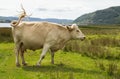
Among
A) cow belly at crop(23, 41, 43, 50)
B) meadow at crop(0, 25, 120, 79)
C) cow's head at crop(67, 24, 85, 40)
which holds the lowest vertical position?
meadow at crop(0, 25, 120, 79)

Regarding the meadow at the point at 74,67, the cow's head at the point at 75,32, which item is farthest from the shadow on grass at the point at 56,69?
the cow's head at the point at 75,32

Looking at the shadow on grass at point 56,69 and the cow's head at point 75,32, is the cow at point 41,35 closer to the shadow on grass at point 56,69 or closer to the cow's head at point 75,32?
the cow's head at point 75,32

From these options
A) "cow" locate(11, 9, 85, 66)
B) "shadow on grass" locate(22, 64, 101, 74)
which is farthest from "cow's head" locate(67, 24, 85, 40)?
"shadow on grass" locate(22, 64, 101, 74)

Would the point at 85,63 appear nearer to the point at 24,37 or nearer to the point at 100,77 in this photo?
the point at 24,37

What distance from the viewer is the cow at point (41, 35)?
17.2m

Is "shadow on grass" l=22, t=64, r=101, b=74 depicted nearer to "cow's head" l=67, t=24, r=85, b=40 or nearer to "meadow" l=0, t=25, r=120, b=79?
"meadow" l=0, t=25, r=120, b=79

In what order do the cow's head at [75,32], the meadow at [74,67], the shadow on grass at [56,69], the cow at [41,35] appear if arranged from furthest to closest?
the cow's head at [75,32], the cow at [41,35], the shadow on grass at [56,69], the meadow at [74,67]

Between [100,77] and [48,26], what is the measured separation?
5258 mm

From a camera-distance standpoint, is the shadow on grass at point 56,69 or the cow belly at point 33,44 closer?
the shadow on grass at point 56,69

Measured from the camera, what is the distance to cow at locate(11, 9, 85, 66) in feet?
56.5

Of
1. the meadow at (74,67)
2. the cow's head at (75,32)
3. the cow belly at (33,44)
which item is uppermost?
the cow's head at (75,32)

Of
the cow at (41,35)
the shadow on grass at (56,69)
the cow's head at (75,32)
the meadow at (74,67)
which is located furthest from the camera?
the cow's head at (75,32)

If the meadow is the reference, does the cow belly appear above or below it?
above

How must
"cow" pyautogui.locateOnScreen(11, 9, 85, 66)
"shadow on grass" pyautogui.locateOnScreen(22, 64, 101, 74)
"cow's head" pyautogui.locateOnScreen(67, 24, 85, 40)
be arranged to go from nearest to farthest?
"shadow on grass" pyautogui.locateOnScreen(22, 64, 101, 74) < "cow" pyautogui.locateOnScreen(11, 9, 85, 66) < "cow's head" pyautogui.locateOnScreen(67, 24, 85, 40)
